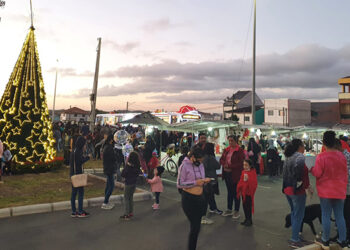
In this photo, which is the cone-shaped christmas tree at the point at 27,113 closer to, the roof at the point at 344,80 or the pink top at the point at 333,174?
the pink top at the point at 333,174

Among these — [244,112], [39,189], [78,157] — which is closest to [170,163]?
[39,189]

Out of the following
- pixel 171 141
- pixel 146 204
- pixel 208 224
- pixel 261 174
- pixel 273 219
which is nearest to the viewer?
pixel 208 224

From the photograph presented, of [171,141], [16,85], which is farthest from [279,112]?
[16,85]

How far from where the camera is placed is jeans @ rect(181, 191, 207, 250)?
422 cm

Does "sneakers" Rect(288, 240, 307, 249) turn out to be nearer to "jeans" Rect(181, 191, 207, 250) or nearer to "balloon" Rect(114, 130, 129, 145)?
"jeans" Rect(181, 191, 207, 250)

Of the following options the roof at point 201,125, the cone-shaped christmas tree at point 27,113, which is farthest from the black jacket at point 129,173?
the roof at point 201,125

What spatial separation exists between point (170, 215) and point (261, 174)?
822 centimetres

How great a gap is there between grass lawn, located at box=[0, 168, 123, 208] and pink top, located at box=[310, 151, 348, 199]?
6099mm

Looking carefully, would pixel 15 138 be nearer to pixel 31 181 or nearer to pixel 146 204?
pixel 31 181

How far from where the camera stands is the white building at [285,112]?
58250mm

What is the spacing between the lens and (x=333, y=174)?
15.3 feet

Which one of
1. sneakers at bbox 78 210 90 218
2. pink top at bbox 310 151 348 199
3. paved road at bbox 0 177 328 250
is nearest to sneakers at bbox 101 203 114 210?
paved road at bbox 0 177 328 250

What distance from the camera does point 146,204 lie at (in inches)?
311

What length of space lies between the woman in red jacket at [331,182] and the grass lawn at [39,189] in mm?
6018
